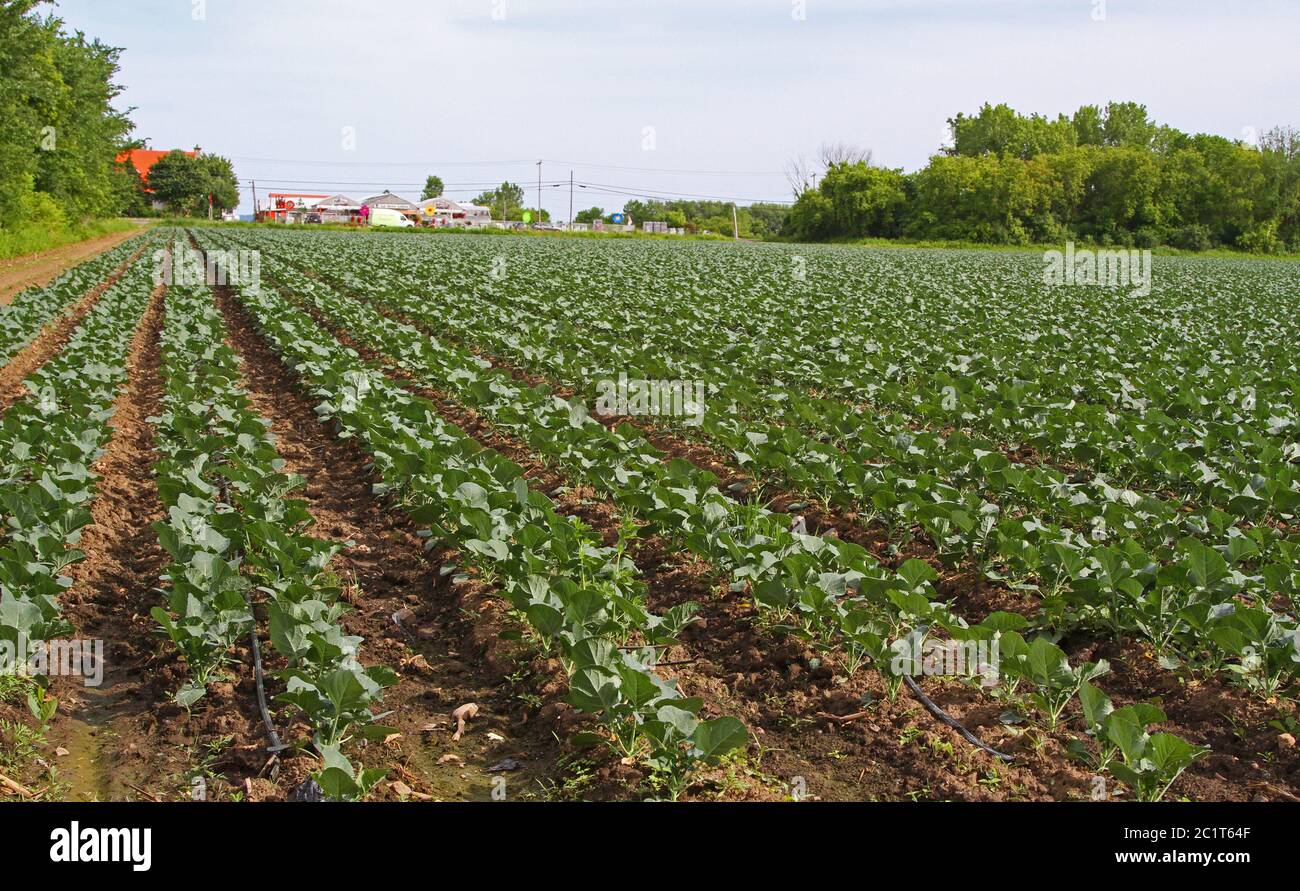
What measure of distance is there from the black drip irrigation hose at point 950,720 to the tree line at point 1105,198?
62.5 meters

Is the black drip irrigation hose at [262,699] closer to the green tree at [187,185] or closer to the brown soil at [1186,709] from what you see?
the brown soil at [1186,709]

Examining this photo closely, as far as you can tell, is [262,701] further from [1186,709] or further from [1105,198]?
[1105,198]

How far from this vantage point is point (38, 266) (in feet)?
88.0

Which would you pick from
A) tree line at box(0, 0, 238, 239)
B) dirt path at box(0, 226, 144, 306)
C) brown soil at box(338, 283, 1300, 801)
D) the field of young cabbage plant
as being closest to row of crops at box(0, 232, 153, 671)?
the field of young cabbage plant

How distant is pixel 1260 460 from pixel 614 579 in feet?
15.6

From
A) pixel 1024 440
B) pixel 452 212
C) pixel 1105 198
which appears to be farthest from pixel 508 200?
pixel 1024 440

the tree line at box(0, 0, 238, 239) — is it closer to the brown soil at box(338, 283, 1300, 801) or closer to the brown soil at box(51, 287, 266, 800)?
the brown soil at box(51, 287, 266, 800)

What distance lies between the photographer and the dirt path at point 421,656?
3.77 metres

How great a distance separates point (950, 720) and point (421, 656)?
7.89 feet

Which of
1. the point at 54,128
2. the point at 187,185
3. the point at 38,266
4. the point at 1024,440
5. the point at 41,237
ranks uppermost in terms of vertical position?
the point at 187,185

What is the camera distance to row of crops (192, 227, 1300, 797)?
406 cm

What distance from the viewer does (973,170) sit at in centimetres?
6481

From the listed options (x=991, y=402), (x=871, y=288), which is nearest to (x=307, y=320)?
(x=991, y=402)

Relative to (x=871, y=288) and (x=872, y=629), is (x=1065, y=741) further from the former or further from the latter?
(x=871, y=288)
